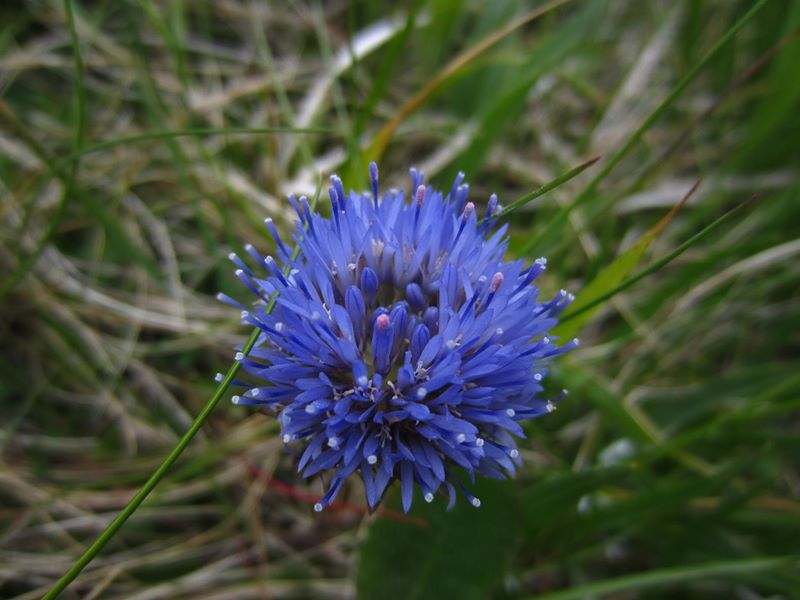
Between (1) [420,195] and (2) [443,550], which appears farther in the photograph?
(2) [443,550]

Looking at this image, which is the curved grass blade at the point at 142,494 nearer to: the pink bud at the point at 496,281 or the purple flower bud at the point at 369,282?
the purple flower bud at the point at 369,282

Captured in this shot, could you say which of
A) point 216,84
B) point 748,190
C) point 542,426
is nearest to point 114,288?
point 216,84

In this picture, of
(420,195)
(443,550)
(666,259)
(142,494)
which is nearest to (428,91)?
(420,195)

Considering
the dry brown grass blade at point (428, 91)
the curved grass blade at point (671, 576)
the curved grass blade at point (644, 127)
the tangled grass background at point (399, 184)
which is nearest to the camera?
the curved grass blade at point (644, 127)

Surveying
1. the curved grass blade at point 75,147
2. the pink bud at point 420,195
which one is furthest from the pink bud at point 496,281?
the curved grass blade at point 75,147

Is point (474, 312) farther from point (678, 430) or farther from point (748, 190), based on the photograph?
point (748, 190)

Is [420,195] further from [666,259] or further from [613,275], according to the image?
[613,275]

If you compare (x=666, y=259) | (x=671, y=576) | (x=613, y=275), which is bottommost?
(x=671, y=576)

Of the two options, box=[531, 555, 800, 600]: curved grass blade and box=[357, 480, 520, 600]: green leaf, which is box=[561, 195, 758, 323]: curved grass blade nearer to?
box=[357, 480, 520, 600]: green leaf

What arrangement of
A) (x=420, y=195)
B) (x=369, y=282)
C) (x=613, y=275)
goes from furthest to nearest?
(x=613, y=275) → (x=420, y=195) → (x=369, y=282)
